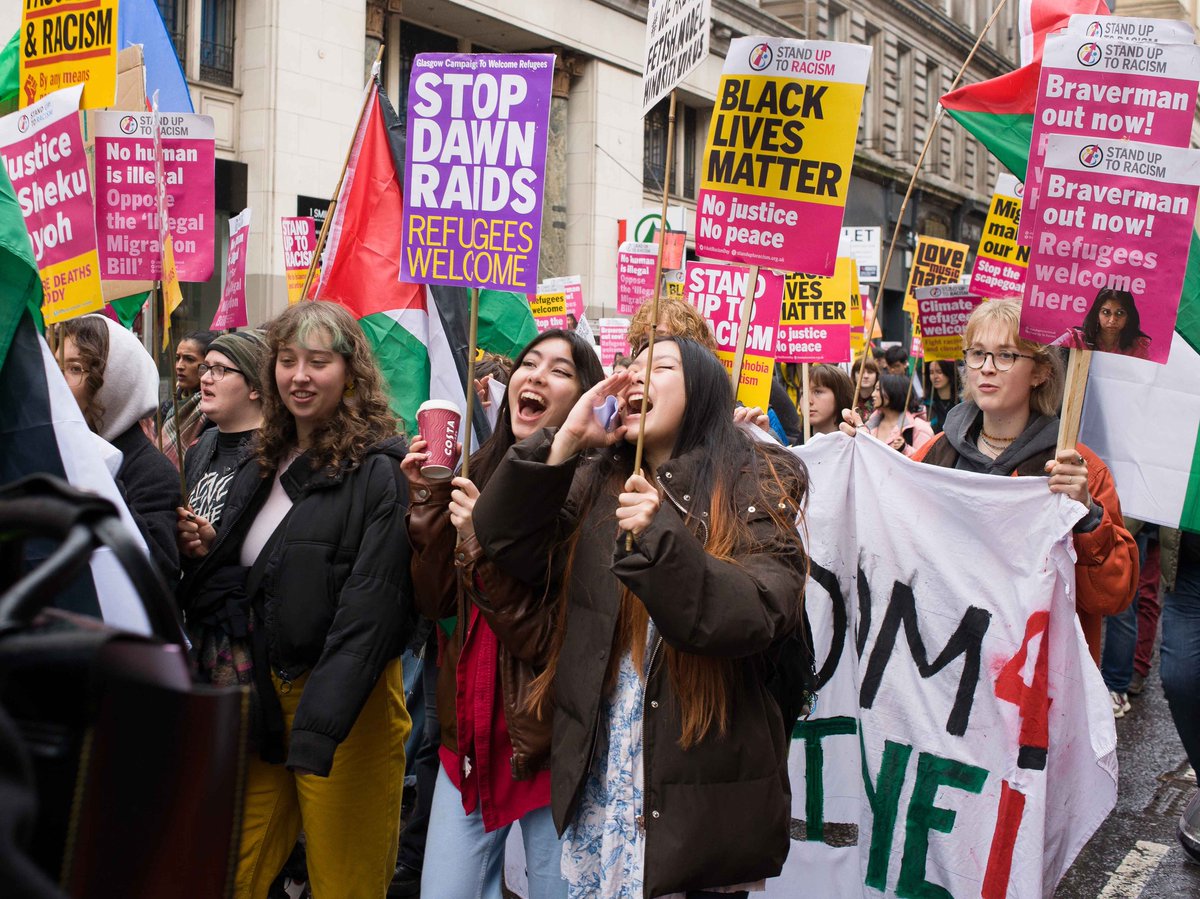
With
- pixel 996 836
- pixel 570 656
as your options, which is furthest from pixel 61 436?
pixel 996 836

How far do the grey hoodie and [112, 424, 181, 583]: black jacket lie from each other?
0.27ft

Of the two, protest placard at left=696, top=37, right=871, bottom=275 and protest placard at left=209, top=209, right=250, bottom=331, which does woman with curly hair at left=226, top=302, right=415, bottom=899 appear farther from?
protest placard at left=209, top=209, right=250, bottom=331

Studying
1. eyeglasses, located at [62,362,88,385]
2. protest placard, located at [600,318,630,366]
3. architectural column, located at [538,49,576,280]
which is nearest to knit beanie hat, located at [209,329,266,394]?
eyeglasses, located at [62,362,88,385]

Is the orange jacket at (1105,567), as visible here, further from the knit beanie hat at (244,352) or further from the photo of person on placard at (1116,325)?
the knit beanie hat at (244,352)

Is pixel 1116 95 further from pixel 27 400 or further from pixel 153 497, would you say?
pixel 27 400

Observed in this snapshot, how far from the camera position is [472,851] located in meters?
3.22

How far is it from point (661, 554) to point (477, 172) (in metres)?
1.86

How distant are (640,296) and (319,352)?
26.7 feet

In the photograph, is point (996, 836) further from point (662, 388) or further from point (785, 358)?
point (785, 358)

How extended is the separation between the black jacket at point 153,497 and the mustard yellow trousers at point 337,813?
1.46 feet

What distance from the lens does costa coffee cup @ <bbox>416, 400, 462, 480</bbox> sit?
3219 mm

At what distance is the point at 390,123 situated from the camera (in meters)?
5.64

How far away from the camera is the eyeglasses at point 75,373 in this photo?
358 centimetres

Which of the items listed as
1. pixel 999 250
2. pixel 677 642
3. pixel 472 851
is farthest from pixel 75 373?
pixel 999 250
